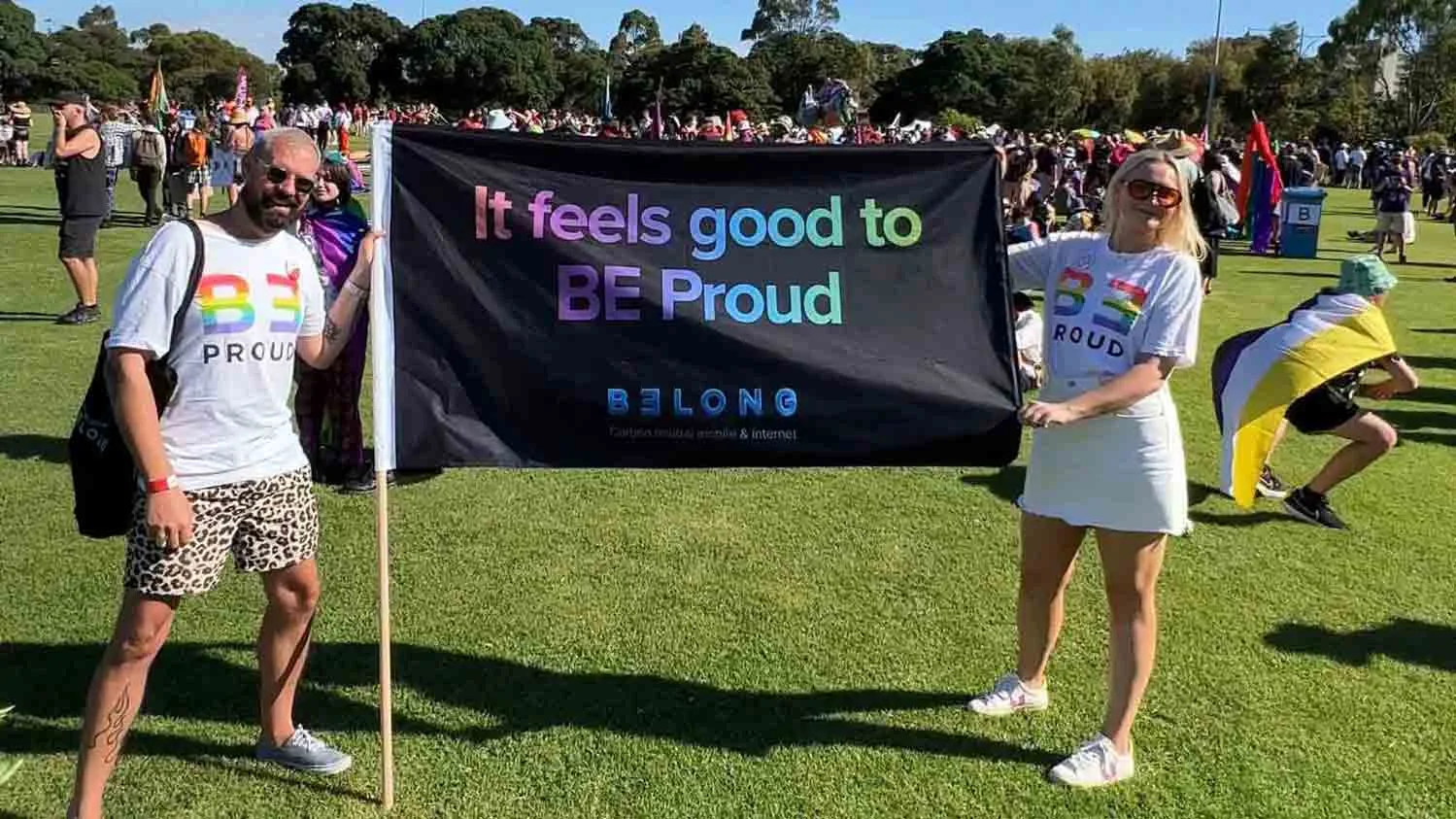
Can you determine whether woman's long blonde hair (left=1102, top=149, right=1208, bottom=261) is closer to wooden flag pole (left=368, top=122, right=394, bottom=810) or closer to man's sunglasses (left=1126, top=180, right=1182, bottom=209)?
man's sunglasses (left=1126, top=180, right=1182, bottom=209)

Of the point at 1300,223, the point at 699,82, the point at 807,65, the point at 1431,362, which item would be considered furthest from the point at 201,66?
the point at 1431,362

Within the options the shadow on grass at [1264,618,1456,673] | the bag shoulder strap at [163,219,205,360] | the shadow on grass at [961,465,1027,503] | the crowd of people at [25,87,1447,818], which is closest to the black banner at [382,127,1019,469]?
the crowd of people at [25,87,1447,818]

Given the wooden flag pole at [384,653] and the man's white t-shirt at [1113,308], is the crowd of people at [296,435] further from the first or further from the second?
the wooden flag pole at [384,653]

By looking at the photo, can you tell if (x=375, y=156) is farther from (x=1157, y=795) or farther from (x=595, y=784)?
(x=1157, y=795)

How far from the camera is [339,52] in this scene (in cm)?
8838

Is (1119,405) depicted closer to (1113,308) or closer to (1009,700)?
(1113,308)

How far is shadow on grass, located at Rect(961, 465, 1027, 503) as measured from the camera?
20.4 feet

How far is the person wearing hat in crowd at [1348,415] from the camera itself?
5723 mm

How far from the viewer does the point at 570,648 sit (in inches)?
166

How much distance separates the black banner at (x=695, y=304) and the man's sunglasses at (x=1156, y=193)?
481 mm

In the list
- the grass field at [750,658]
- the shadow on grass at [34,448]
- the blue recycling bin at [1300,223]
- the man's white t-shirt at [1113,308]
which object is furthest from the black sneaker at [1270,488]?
the blue recycling bin at [1300,223]

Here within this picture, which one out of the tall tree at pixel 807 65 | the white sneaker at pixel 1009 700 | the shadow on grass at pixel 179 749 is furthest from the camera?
the tall tree at pixel 807 65

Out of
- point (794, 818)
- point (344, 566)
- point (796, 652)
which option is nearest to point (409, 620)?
point (344, 566)

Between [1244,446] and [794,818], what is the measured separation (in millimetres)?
3167
